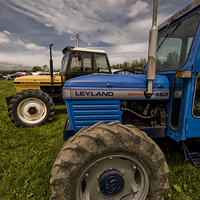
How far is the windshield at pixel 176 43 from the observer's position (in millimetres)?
1801

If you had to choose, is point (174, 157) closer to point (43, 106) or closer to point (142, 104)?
point (142, 104)

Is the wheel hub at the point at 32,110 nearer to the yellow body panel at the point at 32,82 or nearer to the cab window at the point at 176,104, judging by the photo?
the yellow body panel at the point at 32,82

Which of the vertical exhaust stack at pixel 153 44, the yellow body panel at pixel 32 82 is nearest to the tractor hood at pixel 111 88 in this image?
the vertical exhaust stack at pixel 153 44

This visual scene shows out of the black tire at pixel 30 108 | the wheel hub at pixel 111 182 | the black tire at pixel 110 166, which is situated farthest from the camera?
the black tire at pixel 30 108

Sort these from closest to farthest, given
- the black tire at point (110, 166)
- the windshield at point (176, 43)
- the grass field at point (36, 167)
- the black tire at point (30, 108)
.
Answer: the black tire at point (110, 166) < the windshield at point (176, 43) < the grass field at point (36, 167) < the black tire at point (30, 108)

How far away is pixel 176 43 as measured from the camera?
206 centimetres

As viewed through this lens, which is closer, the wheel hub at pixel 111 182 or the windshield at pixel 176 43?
the wheel hub at pixel 111 182

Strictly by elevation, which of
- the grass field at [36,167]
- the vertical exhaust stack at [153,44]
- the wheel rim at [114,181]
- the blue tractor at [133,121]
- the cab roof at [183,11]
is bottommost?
the grass field at [36,167]

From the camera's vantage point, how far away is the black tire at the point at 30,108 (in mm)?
4285

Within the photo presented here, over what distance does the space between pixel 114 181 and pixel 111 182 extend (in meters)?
0.04

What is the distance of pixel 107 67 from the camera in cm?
566

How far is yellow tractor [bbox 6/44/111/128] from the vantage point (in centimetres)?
434

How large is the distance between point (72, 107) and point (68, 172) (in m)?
0.80

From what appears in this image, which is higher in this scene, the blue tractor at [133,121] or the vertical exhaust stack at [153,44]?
the vertical exhaust stack at [153,44]
